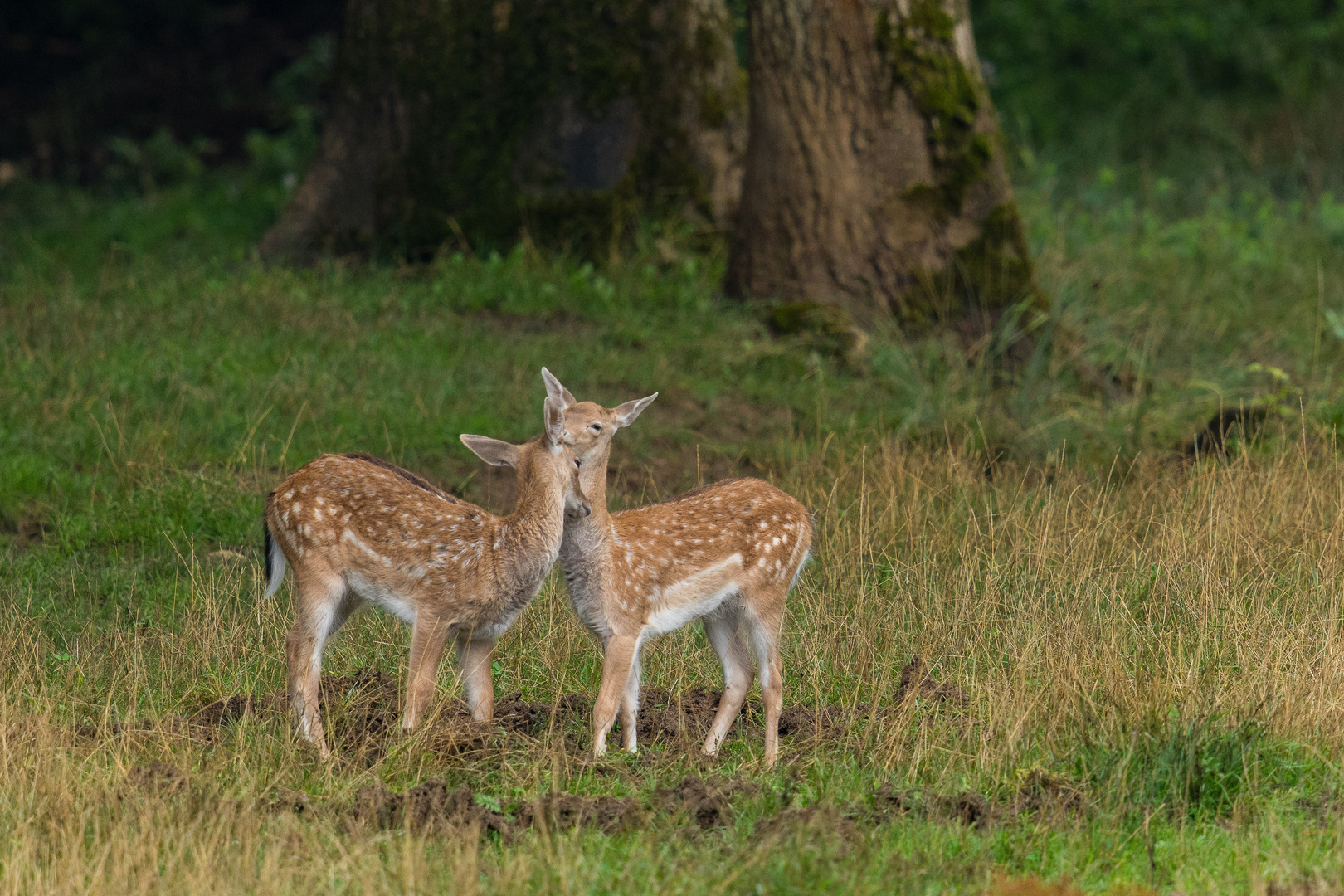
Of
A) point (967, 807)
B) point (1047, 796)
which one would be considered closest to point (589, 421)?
point (967, 807)

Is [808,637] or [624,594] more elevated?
[624,594]

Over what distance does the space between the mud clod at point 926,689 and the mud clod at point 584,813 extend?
4.59ft

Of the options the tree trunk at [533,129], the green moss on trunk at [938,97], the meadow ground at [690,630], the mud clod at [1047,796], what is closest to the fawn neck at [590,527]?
the meadow ground at [690,630]

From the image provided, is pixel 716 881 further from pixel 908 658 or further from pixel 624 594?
pixel 908 658

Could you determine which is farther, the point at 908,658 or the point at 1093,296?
the point at 1093,296

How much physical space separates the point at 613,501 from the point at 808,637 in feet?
7.54

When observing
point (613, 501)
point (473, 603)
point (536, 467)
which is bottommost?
point (613, 501)

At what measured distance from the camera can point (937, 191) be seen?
1121 centimetres

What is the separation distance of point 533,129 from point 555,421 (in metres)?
7.38

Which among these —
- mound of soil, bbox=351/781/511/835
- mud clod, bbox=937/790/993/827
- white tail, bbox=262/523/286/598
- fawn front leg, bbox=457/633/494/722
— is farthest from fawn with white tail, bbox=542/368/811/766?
white tail, bbox=262/523/286/598

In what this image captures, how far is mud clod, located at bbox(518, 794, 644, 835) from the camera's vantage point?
193 inches

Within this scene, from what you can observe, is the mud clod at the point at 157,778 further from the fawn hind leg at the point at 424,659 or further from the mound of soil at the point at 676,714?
the mound of soil at the point at 676,714

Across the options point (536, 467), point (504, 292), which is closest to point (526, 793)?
point (536, 467)

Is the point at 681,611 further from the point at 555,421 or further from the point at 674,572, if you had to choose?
the point at 555,421
